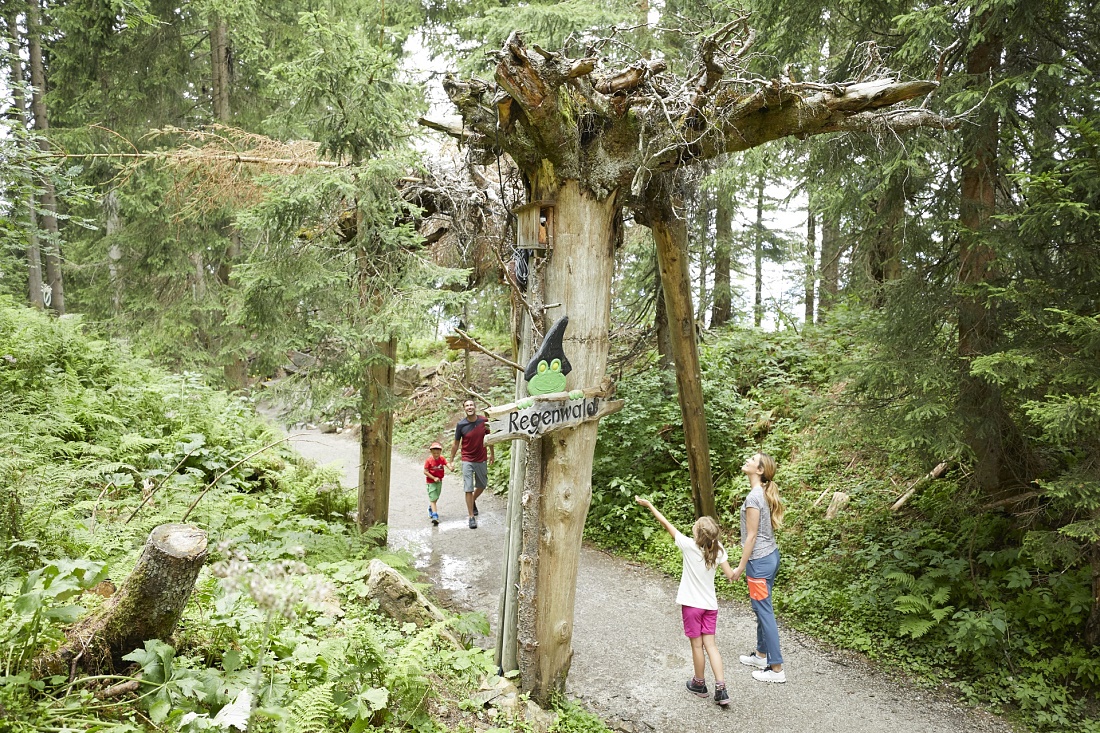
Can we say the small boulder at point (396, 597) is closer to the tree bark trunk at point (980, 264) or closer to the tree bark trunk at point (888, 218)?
the tree bark trunk at point (980, 264)

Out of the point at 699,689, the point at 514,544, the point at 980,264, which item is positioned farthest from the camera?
the point at 980,264

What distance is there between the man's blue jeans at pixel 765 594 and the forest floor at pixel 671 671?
1.04 feet

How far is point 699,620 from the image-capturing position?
5.15m

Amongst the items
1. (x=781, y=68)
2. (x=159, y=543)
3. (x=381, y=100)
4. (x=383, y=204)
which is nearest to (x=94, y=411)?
(x=383, y=204)

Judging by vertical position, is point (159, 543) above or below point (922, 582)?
above

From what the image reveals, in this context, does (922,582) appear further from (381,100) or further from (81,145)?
(81,145)

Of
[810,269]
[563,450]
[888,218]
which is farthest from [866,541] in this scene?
[810,269]

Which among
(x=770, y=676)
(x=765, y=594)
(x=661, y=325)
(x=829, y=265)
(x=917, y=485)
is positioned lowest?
(x=770, y=676)

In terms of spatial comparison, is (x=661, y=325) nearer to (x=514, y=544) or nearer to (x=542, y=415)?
(x=514, y=544)

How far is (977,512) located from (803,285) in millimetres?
7154

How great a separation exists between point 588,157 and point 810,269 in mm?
9382

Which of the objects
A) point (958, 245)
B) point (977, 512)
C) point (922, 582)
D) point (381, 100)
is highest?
point (381, 100)

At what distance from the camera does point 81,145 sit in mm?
11016

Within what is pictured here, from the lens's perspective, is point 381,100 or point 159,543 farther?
point 381,100
